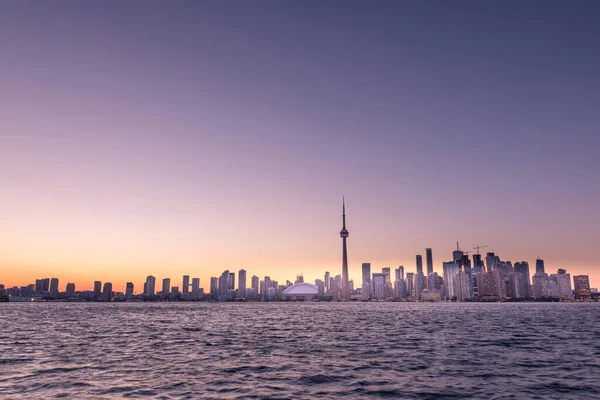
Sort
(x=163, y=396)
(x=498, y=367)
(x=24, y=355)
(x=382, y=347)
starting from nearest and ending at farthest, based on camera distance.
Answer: (x=163, y=396) → (x=498, y=367) → (x=24, y=355) → (x=382, y=347)

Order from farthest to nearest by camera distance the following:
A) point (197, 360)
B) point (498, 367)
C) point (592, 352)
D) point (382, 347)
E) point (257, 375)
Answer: point (382, 347), point (592, 352), point (197, 360), point (498, 367), point (257, 375)

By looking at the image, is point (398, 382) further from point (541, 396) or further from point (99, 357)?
point (99, 357)

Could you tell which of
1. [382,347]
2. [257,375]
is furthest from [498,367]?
[257,375]

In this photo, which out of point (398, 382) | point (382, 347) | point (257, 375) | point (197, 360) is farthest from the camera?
point (382, 347)

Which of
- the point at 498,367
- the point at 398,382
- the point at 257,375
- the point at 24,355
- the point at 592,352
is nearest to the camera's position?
the point at 398,382

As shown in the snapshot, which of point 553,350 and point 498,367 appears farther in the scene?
point 553,350

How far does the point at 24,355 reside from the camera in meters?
40.9

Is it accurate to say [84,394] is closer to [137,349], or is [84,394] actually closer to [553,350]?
[137,349]

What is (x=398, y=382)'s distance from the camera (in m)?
28.3

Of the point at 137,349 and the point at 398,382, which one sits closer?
the point at 398,382

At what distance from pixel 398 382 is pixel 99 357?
2692 centimetres

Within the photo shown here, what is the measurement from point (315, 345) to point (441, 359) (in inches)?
609

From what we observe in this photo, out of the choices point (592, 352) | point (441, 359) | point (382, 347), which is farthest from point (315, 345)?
point (592, 352)

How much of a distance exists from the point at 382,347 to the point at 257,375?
67.7 ft
